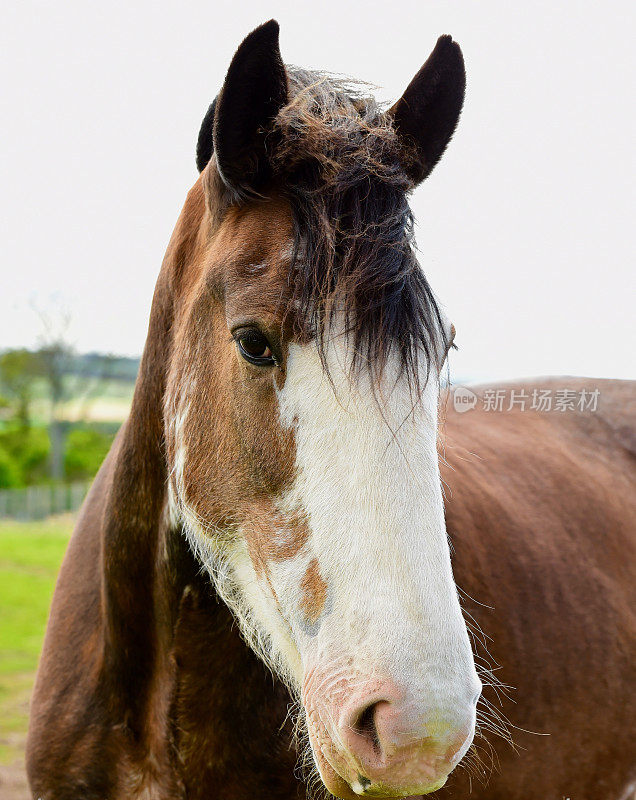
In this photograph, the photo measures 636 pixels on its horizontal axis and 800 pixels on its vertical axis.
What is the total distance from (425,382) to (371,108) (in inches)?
36.1

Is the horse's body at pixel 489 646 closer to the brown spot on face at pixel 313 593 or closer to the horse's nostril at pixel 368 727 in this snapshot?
the brown spot on face at pixel 313 593

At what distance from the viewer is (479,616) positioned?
2.95 metres

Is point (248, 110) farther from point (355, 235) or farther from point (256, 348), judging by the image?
point (256, 348)

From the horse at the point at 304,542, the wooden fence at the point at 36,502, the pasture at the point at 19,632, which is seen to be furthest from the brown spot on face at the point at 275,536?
the wooden fence at the point at 36,502

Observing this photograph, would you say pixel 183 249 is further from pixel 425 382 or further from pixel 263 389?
pixel 425 382

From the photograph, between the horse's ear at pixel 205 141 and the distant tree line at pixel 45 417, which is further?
the distant tree line at pixel 45 417

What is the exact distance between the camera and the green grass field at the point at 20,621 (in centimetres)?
635

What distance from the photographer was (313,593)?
5.94ft

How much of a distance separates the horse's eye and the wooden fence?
94.4 ft

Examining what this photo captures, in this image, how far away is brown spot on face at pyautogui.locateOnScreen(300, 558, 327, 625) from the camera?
178 centimetres

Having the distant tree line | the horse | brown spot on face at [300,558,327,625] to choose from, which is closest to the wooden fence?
the distant tree line

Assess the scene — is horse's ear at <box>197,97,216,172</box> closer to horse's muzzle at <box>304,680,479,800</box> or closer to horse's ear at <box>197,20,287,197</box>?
horse's ear at <box>197,20,287,197</box>

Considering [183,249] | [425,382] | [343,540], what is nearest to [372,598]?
[343,540]

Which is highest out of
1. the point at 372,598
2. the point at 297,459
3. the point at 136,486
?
the point at 297,459
